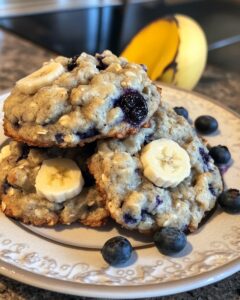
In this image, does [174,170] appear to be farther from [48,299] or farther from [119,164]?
[48,299]

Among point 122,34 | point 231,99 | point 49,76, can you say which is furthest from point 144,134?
point 122,34

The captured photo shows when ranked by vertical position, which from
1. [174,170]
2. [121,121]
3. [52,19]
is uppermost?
[121,121]

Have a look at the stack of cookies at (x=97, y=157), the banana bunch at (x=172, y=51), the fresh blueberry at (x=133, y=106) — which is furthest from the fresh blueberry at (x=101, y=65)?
the banana bunch at (x=172, y=51)

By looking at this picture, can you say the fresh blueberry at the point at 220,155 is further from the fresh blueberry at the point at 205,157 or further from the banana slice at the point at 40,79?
the banana slice at the point at 40,79

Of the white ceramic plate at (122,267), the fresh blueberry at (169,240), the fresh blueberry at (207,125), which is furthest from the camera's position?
the fresh blueberry at (207,125)

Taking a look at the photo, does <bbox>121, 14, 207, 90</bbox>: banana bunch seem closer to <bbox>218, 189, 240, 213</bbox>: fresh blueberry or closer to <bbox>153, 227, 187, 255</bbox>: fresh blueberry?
<bbox>218, 189, 240, 213</bbox>: fresh blueberry

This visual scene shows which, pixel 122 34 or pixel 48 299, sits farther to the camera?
pixel 122 34
